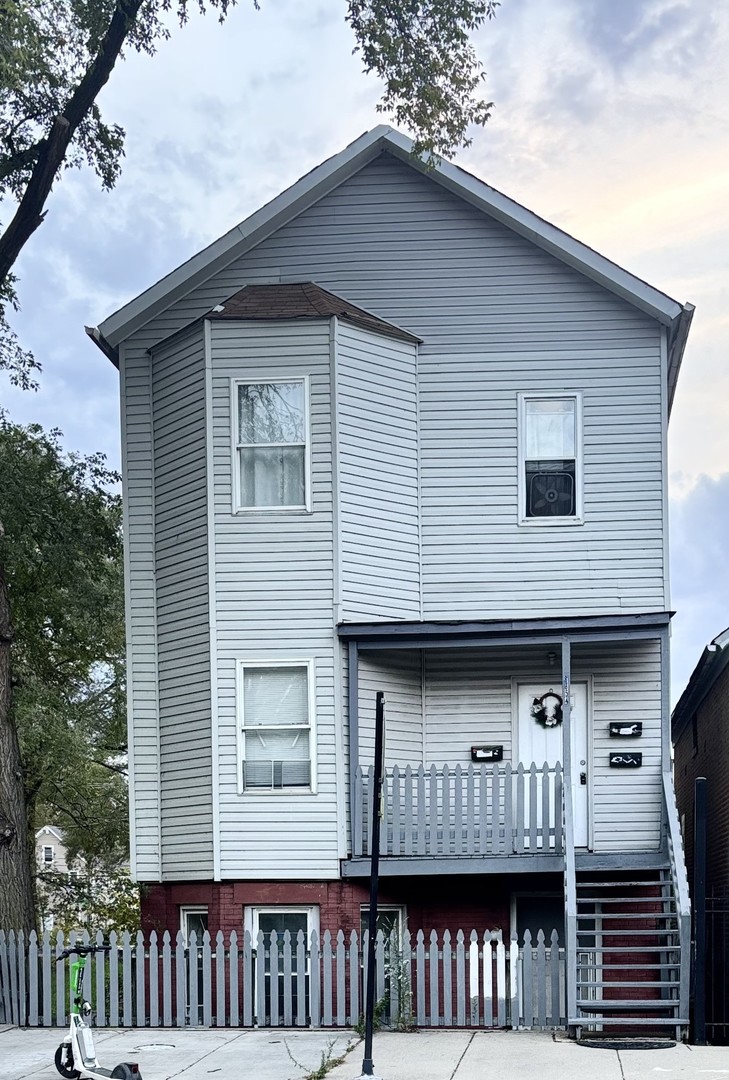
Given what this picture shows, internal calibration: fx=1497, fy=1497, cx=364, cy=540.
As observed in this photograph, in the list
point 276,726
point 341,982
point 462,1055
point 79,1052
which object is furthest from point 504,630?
point 79,1052

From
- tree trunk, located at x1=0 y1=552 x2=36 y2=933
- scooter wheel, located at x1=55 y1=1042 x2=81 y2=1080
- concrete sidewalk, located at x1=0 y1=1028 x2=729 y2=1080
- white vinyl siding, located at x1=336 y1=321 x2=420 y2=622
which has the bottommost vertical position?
concrete sidewalk, located at x1=0 y1=1028 x2=729 y2=1080

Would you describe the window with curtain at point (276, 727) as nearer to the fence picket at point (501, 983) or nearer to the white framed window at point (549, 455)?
the fence picket at point (501, 983)

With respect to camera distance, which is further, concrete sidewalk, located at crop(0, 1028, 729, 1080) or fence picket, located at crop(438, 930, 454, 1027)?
fence picket, located at crop(438, 930, 454, 1027)

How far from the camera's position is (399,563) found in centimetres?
2017

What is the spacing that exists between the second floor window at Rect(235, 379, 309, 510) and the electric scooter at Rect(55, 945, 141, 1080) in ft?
24.4

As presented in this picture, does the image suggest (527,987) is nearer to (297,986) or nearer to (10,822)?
(297,986)

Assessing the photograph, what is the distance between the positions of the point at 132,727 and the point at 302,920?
3.52 m

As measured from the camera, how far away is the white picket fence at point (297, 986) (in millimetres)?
17016

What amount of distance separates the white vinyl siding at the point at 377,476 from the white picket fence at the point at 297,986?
442cm

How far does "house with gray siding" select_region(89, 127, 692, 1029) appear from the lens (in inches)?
755

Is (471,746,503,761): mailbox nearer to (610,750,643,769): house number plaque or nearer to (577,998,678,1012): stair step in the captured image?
(610,750,643,769): house number plaque

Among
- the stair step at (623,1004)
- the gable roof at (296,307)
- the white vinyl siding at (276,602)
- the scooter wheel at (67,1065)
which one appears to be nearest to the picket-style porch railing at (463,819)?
the white vinyl siding at (276,602)

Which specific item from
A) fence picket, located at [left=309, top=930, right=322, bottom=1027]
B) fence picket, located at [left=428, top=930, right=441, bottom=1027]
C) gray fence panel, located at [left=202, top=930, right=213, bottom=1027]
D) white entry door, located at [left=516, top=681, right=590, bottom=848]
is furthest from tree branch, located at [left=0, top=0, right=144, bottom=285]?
fence picket, located at [left=428, top=930, right=441, bottom=1027]

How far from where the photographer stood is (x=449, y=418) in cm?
2069
